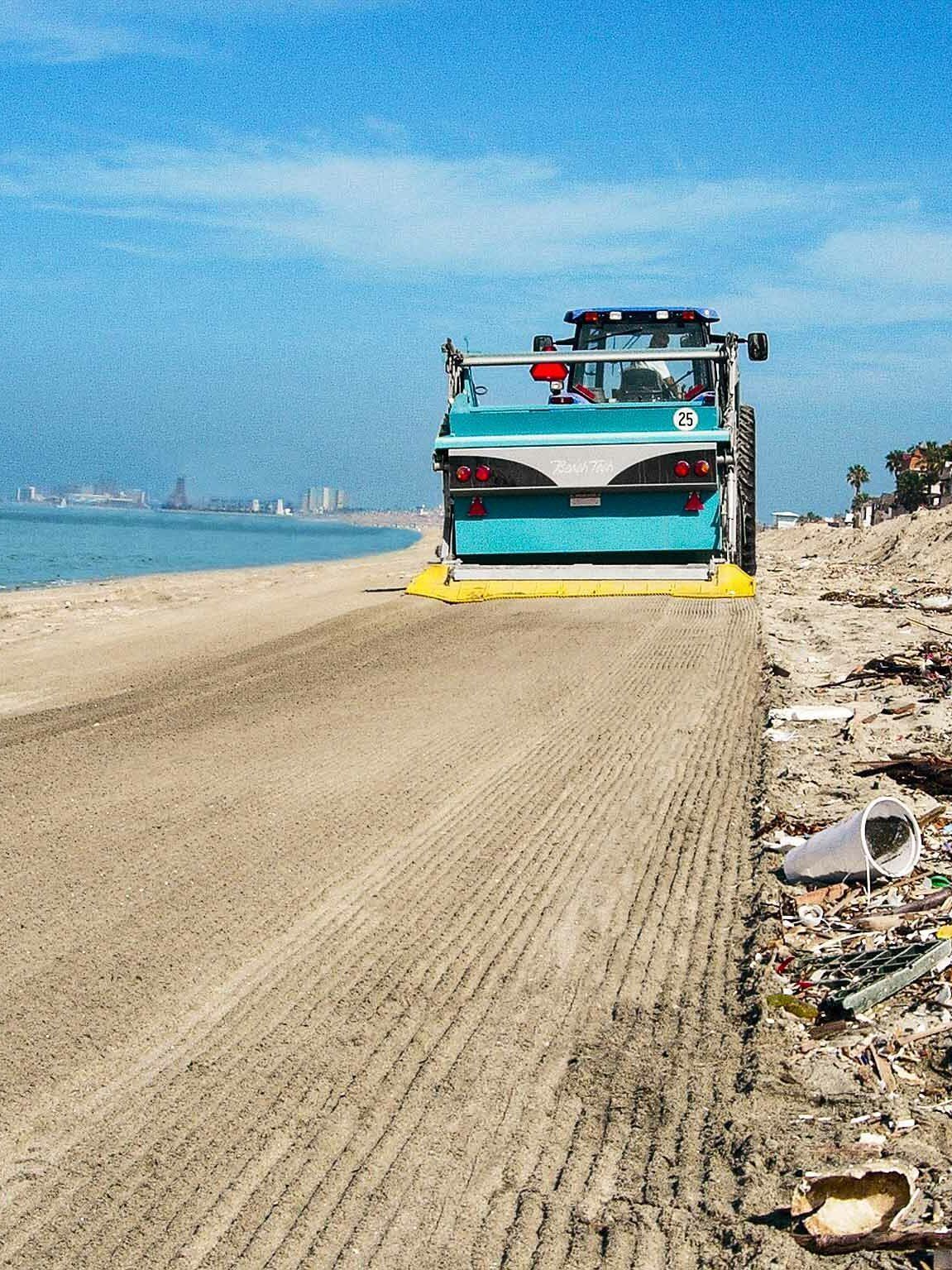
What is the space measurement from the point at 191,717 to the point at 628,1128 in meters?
7.07

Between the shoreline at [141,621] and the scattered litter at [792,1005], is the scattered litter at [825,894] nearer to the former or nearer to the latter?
the scattered litter at [792,1005]

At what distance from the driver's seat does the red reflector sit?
0.96 meters

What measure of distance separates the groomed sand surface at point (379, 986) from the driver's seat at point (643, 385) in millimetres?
8320

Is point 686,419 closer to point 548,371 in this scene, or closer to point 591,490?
point 591,490

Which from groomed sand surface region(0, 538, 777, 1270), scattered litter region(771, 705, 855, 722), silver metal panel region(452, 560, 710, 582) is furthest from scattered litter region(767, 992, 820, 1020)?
silver metal panel region(452, 560, 710, 582)

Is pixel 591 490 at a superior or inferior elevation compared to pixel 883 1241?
superior

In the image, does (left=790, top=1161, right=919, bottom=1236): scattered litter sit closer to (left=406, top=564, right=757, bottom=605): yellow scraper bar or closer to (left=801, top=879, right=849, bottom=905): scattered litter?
(left=801, top=879, right=849, bottom=905): scattered litter

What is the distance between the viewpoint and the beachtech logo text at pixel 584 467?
15.6 metres

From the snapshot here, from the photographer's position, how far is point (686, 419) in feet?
51.6

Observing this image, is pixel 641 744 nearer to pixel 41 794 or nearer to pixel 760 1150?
pixel 41 794

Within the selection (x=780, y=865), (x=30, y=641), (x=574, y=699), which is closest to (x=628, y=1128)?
(x=780, y=865)

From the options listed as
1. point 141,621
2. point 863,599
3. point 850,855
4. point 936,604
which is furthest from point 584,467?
point 850,855

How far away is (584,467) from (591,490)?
0.28m

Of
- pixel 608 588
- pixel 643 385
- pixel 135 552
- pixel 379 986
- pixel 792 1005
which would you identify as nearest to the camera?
pixel 792 1005
